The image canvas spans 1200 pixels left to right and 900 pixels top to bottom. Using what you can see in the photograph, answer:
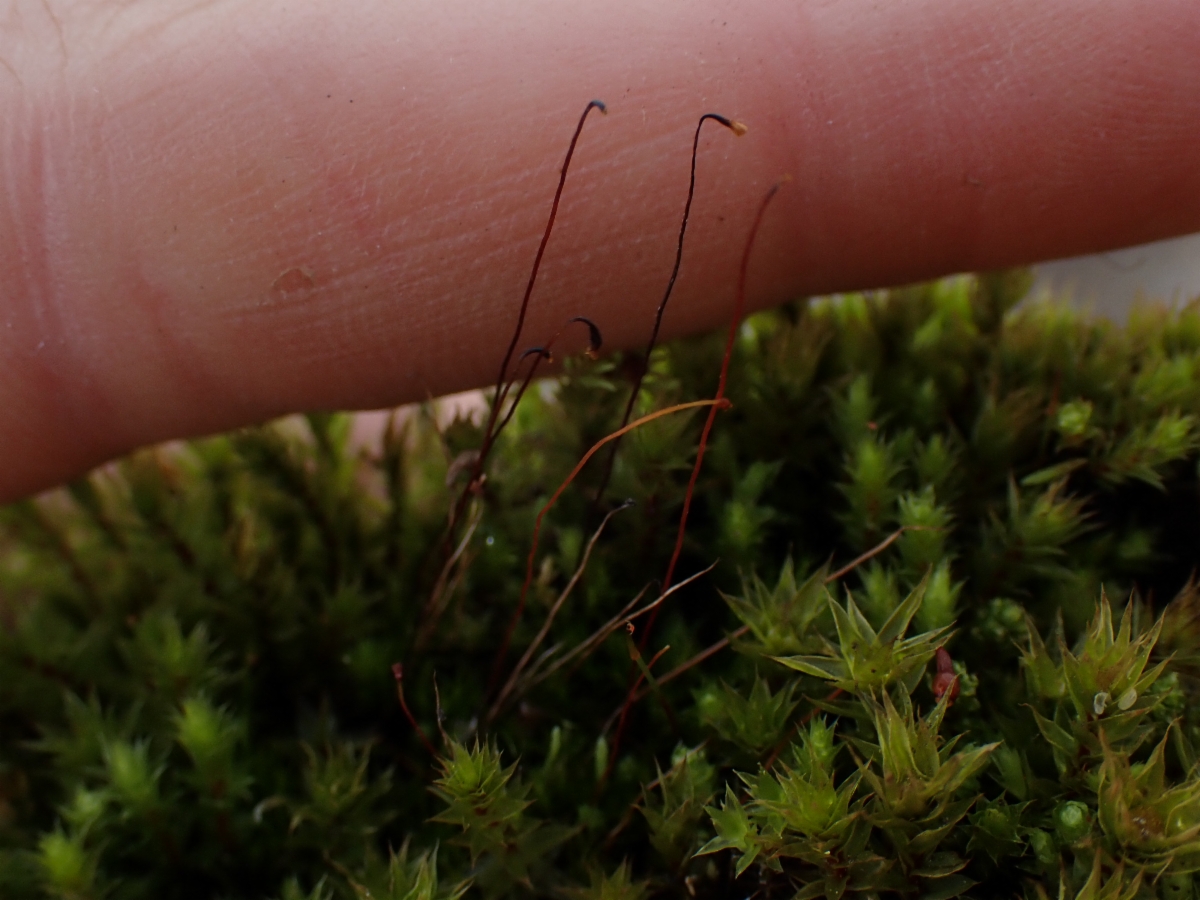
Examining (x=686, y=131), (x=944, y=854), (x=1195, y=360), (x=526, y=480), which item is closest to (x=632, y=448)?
(x=526, y=480)

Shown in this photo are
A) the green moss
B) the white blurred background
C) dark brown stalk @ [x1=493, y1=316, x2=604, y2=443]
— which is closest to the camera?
the green moss

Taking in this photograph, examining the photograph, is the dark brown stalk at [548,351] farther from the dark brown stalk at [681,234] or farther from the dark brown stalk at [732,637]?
the dark brown stalk at [732,637]

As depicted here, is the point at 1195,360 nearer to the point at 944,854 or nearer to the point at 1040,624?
the point at 1040,624

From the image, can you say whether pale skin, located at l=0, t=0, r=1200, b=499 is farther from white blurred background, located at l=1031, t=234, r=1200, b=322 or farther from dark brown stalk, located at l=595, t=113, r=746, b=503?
white blurred background, located at l=1031, t=234, r=1200, b=322

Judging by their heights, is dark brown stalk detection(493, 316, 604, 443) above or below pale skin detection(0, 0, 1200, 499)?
below

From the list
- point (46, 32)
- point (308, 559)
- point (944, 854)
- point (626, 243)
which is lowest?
point (944, 854)

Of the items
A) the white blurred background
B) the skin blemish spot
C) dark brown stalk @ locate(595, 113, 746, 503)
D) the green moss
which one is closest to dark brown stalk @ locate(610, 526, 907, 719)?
the green moss
